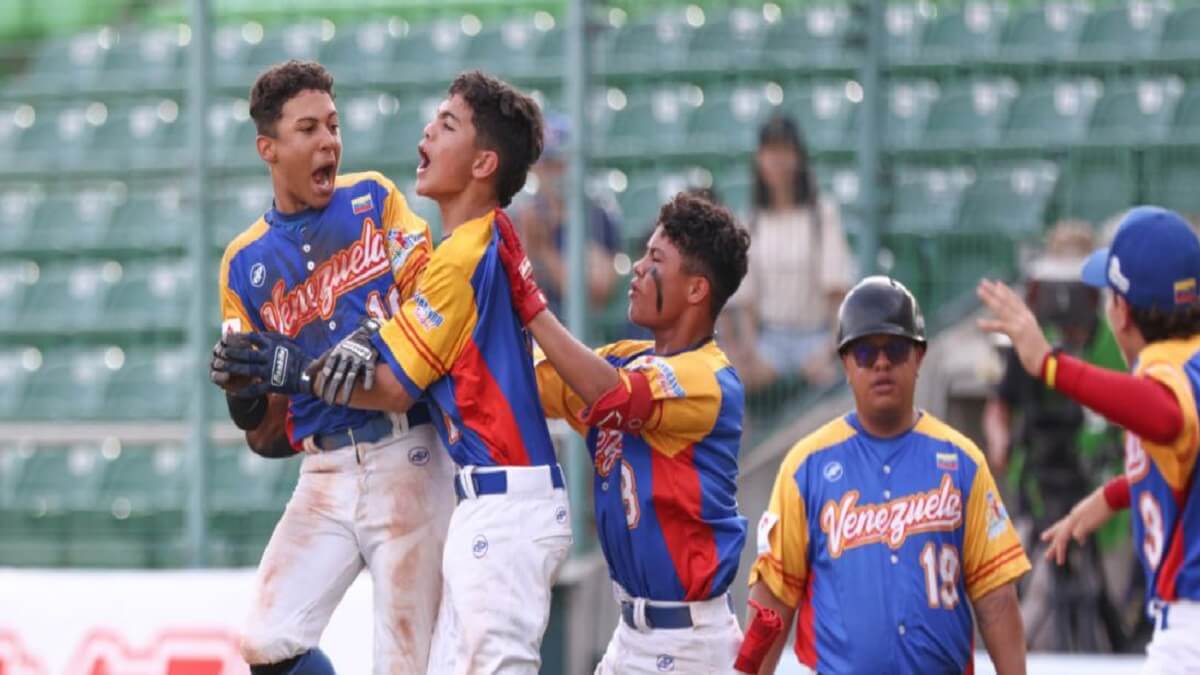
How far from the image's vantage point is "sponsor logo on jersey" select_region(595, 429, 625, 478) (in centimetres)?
519

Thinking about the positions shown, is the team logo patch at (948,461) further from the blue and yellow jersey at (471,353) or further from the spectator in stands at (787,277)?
the spectator in stands at (787,277)

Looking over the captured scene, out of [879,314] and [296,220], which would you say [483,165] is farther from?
[879,314]

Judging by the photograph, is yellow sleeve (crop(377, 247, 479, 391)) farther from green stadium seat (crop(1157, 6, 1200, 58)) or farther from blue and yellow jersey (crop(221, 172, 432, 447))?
green stadium seat (crop(1157, 6, 1200, 58))

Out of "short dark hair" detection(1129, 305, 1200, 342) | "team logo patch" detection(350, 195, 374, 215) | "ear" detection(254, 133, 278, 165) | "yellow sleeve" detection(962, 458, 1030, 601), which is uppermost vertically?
"ear" detection(254, 133, 278, 165)

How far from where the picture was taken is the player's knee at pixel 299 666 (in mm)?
4980

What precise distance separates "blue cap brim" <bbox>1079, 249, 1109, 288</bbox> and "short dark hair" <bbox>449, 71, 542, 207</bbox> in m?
1.61

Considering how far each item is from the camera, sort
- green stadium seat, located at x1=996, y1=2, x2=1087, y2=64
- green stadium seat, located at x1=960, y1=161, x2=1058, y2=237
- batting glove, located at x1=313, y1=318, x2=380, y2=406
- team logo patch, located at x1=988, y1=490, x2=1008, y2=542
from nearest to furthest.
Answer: batting glove, located at x1=313, y1=318, x2=380, y2=406, team logo patch, located at x1=988, y1=490, x2=1008, y2=542, green stadium seat, located at x1=960, y1=161, x2=1058, y2=237, green stadium seat, located at x1=996, y1=2, x2=1087, y2=64

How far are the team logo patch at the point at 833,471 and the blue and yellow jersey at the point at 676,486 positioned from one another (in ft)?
1.19

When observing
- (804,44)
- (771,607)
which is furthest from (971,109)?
(771,607)

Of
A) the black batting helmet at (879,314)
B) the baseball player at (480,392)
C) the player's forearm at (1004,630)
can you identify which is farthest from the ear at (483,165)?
the player's forearm at (1004,630)

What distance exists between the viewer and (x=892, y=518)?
15.7 feet

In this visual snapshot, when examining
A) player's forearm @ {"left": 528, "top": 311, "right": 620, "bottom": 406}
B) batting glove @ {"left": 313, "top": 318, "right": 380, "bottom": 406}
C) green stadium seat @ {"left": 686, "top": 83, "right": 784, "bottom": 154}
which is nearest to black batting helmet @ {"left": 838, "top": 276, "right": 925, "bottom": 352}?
player's forearm @ {"left": 528, "top": 311, "right": 620, "bottom": 406}

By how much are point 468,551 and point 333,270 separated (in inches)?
34.7

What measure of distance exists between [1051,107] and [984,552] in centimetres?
508
